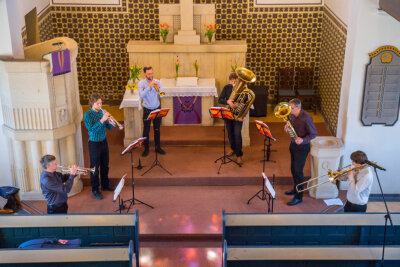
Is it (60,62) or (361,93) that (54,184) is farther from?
(361,93)

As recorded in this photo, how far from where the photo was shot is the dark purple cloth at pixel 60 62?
8539 mm

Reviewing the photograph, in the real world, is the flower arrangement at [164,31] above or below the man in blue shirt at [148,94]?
above

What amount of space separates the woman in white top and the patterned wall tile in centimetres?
689

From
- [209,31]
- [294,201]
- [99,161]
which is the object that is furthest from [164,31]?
[294,201]

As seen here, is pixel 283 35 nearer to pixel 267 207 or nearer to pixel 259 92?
pixel 259 92

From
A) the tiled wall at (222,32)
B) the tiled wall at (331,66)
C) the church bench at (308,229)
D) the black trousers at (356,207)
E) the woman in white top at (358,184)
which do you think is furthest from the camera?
the tiled wall at (222,32)

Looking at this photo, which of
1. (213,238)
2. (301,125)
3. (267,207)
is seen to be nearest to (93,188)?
(213,238)

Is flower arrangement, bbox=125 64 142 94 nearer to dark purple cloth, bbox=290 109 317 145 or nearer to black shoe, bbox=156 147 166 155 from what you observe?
black shoe, bbox=156 147 166 155

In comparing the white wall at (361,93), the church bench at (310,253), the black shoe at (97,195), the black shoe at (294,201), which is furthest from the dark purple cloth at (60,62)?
the white wall at (361,93)

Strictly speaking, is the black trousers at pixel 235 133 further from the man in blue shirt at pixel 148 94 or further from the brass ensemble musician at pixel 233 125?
the man in blue shirt at pixel 148 94

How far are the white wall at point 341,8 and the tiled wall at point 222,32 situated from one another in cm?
97

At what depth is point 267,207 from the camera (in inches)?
359

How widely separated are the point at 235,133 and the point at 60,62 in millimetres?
3700

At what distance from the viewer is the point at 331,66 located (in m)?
12.1
